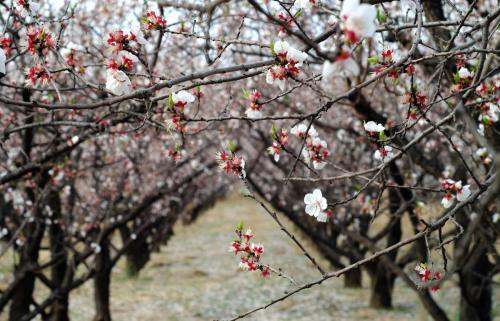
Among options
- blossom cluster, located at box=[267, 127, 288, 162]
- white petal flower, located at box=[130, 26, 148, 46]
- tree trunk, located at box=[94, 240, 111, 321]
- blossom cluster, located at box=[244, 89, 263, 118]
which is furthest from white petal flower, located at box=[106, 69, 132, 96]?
tree trunk, located at box=[94, 240, 111, 321]

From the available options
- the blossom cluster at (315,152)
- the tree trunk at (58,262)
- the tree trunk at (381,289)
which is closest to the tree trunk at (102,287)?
the tree trunk at (58,262)

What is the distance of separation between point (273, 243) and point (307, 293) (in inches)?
304

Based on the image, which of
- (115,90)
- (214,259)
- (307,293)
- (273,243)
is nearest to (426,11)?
(115,90)

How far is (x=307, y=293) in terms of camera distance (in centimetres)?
1376

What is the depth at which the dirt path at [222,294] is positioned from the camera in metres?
11.8

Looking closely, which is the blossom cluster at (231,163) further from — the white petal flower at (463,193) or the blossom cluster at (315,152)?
the white petal flower at (463,193)

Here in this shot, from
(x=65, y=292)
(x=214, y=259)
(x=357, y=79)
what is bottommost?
(x=65, y=292)

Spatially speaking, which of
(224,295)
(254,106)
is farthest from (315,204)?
(224,295)

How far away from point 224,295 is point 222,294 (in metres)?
0.14

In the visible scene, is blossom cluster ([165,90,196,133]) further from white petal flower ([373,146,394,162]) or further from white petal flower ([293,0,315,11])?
white petal flower ([373,146,394,162])

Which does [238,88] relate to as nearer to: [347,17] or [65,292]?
[65,292]

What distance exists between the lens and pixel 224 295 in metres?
13.9

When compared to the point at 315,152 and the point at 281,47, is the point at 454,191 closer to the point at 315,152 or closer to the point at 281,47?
the point at 315,152

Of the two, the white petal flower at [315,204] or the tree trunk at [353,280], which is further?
the tree trunk at [353,280]
